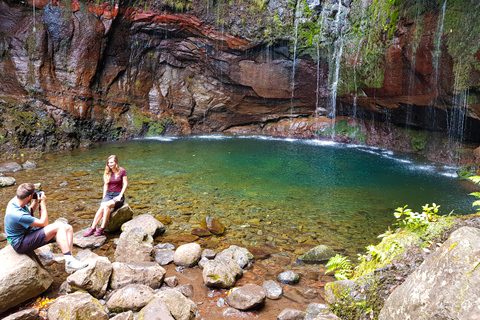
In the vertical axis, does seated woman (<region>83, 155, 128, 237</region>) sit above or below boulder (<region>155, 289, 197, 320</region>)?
above

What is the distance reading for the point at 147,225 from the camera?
5793mm

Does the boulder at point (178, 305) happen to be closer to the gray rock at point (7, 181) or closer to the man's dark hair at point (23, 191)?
the man's dark hair at point (23, 191)

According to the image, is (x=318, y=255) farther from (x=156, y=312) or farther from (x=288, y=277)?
(x=156, y=312)

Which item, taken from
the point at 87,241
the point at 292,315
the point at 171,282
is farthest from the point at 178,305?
the point at 87,241

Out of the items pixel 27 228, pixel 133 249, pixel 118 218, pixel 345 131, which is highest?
pixel 345 131

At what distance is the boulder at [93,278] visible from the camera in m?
3.56

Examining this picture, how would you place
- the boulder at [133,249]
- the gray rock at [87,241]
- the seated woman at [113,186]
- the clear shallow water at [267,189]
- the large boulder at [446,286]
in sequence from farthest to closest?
the clear shallow water at [267,189] → the seated woman at [113,186] → the gray rock at [87,241] → the boulder at [133,249] → the large boulder at [446,286]

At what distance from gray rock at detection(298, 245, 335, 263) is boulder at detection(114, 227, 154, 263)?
8.49 ft

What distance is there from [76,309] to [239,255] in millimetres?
2520

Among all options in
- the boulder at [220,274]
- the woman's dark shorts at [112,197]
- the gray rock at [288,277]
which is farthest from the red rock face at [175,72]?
the boulder at [220,274]

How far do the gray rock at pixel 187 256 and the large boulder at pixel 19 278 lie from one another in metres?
1.77

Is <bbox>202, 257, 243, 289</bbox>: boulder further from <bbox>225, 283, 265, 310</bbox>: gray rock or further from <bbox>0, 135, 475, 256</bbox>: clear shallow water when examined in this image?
<bbox>0, 135, 475, 256</bbox>: clear shallow water

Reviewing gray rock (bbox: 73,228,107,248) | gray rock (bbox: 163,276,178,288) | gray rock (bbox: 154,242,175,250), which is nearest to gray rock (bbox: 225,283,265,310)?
gray rock (bbox: 163,276,178,288)

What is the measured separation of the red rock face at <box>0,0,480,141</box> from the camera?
15.0 meters
